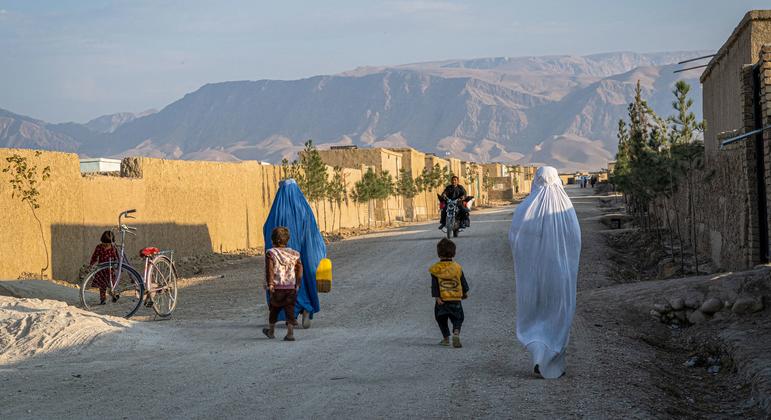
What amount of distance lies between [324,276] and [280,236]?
2.89 ft

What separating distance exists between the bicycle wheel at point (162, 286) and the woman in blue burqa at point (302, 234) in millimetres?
1954

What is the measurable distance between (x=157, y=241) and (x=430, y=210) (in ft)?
159

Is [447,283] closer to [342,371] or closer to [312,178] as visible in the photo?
[342,371]

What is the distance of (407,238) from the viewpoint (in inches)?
1085

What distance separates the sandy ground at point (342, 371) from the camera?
650cm

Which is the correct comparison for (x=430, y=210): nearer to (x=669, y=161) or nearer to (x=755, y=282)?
(x=669, y=161)

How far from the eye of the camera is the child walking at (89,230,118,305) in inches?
480

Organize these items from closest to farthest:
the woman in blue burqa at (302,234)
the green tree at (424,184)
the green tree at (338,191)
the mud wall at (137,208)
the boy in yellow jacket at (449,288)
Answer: the boy in yellow jacket at (449,288) < the woman in blue burqa at (302,234) < the mud wall at (137,208) < the green tree at (338,191) < the green tree at (424,184)

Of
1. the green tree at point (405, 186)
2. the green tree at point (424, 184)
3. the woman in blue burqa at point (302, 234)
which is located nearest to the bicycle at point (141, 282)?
the woman in blue burqa at point (302, 234)

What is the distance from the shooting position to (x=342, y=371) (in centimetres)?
783

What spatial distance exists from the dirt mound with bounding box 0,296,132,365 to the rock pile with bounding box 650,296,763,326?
→ 22.2 ft

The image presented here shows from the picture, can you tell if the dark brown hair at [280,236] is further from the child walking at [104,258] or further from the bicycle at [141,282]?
the child walking at [104,258]

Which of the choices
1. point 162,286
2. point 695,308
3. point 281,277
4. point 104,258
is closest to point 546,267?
point 281,277

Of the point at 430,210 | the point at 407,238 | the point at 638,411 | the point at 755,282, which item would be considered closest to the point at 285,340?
the point at 638,411
